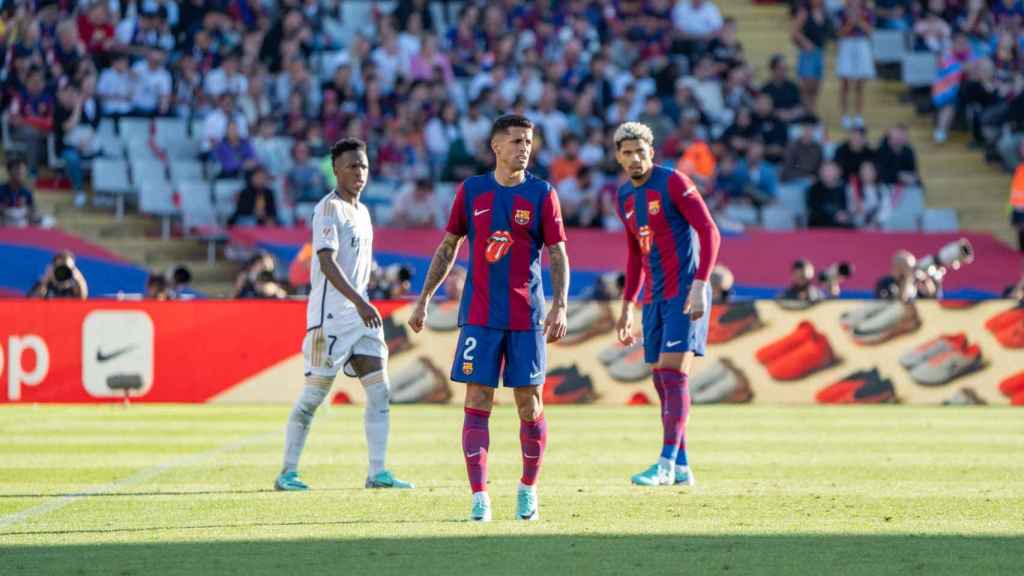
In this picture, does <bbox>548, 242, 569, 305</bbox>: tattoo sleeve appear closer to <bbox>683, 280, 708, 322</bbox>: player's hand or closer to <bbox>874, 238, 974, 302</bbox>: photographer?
<bbox>683, 280, 708, 322</bbox>: player's hand

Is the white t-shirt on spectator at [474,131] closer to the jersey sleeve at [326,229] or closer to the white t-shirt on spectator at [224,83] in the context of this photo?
the white t-shirt on spectator at [224,83]

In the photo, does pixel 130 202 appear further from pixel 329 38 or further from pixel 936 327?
pixel 936 327

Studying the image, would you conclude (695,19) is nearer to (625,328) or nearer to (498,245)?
(625,328)

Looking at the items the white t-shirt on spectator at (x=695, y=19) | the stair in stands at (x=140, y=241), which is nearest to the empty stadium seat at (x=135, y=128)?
the stair in stands at (x=140, y=241)

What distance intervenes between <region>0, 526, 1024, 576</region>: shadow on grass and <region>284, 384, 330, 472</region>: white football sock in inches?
96.9

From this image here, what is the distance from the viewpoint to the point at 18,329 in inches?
820

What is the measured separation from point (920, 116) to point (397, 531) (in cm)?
2494

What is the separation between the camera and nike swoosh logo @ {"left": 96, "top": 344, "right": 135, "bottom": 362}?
20.9 metres

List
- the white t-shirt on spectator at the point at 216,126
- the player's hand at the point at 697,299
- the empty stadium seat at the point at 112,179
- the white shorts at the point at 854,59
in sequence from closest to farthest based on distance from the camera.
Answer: the player's hand at the point at 697,299 < the empty stadium seat at the point at 112,179 < the white t-shirt on spectator at the point at 216,126 < the white shorts at the point at 854,59

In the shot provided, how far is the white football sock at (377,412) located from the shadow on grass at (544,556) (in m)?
2.61

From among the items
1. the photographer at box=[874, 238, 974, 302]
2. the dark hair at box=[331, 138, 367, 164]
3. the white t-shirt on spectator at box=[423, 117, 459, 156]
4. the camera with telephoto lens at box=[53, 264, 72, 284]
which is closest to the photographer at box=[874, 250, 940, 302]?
the photographer at box=[874, 238, 974, 302]

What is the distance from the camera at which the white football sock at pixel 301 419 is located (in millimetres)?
11414


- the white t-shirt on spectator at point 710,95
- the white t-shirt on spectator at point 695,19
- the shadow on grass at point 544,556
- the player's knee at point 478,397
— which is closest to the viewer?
the shadow on grass at point 544,556

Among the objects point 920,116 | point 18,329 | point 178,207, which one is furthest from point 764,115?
point 18,329
